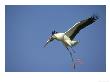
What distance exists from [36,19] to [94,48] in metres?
0.56

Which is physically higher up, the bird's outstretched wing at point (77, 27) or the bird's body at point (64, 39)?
the bird's outstretched wing at point (77, 27)

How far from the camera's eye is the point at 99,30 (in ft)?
6.97

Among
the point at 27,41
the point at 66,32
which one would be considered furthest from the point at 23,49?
the point at 66,32

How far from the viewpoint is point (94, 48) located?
84.6 inches

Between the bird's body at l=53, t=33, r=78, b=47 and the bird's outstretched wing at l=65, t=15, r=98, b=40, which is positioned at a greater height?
the bird's outstretched wing at l=65, t=15, r=98, b=40
